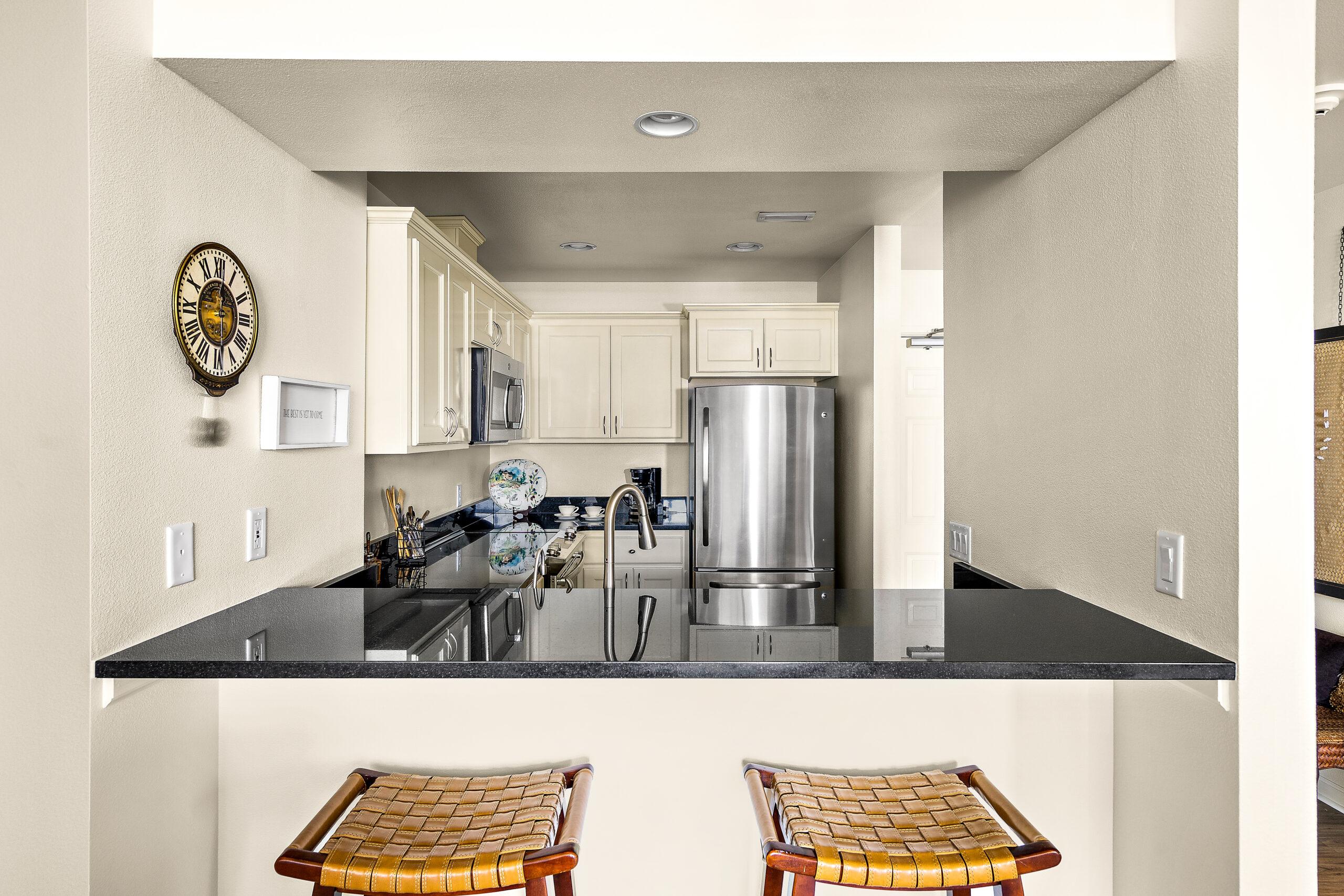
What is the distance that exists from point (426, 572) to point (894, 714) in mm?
1740

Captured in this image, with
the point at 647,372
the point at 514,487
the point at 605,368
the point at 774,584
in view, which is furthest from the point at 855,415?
the point at 514,487

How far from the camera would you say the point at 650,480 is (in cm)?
480

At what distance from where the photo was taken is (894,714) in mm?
1622

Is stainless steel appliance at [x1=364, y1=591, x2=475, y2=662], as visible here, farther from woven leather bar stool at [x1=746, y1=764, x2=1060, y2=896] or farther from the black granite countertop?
woven leather bar stool at [x1=746, y1=764, x2=1060, y2=896]

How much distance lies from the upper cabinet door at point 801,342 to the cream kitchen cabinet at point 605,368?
23.2 inches

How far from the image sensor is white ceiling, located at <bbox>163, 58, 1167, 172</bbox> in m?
1.40

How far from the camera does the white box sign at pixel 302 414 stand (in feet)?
5.69

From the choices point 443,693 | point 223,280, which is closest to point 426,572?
point 443,693

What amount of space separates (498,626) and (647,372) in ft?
9.92

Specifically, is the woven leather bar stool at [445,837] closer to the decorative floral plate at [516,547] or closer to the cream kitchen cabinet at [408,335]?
the cream kitchen cabinet at [408,335]

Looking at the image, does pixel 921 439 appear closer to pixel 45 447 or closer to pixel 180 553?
pixel 180 553

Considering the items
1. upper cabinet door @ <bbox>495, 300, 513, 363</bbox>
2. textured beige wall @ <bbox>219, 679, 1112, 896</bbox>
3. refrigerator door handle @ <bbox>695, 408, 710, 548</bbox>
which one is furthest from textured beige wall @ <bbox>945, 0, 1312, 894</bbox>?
upper cabinet door @ <bbox>495, 300, 513, 363</bbox>

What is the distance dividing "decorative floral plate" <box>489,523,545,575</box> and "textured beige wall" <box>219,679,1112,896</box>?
47.5 inches

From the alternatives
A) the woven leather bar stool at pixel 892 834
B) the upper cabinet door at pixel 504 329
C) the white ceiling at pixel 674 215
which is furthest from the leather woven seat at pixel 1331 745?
the upper cabinet door at pixel 504 329
